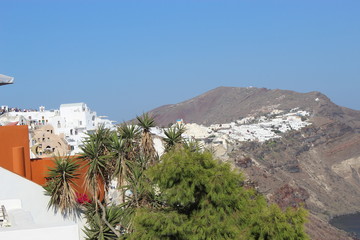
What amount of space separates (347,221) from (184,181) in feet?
231

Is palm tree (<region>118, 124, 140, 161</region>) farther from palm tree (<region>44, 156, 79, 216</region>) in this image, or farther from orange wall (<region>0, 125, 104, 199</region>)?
palm tree (<region>44, 156, 79, 216</region>)

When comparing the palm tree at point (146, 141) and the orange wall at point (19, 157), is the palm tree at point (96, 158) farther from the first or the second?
the palm tree at point (146, 141)

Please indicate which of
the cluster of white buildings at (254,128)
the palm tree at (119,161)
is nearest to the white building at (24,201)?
the palm tree at (119,161)

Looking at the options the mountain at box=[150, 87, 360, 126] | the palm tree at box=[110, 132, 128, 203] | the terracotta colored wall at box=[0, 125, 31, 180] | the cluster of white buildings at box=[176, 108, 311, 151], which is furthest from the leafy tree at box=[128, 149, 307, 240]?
the mountain at box=[150, 87, 360, 126]

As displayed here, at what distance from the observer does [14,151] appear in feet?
61.2

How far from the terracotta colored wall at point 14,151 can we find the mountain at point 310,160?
31.6m

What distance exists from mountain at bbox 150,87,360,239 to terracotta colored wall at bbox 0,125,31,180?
31.6m

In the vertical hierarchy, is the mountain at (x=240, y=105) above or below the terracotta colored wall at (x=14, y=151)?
above

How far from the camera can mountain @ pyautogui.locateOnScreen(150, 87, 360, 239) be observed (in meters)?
72.2

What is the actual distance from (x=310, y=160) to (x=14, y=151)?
85900 millimetres

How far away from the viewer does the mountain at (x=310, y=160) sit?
72250 mm

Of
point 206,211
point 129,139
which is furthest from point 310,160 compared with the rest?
point 206,211

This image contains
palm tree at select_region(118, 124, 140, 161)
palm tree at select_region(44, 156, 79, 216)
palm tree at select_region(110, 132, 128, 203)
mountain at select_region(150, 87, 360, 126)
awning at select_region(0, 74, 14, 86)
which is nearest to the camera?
palm tree at select_region(44, 156, 79, 216)

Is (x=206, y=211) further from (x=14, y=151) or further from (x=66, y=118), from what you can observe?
(x=66, y=118)
